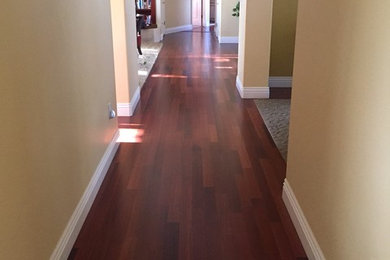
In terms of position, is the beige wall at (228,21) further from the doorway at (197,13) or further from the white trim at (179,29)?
the doorway at (197,13)

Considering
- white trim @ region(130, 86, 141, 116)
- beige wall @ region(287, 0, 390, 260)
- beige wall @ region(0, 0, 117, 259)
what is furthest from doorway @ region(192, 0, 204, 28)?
beige wall @ region(287, 0, 390, 260)

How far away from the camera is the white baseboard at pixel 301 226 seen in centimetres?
215

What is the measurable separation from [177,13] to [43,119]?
1196 centimetres

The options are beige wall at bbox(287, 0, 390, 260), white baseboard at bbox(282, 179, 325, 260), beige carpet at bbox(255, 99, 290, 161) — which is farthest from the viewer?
beige carpet at bbox(255, 99, 290, 161)

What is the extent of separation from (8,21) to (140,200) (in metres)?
1.58

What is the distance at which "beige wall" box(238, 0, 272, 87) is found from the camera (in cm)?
519

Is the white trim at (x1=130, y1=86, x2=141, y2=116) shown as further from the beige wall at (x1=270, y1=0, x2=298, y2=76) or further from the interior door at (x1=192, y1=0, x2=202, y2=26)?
the interior door at (x1=192, y1=0, x2=202, y2=26)

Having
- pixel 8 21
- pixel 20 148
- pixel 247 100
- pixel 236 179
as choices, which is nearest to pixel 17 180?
pixel 20 148

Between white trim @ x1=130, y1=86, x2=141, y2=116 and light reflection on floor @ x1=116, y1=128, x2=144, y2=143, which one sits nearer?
light reflection on floor @ x1=116, y1=128, x2=144, y2=143

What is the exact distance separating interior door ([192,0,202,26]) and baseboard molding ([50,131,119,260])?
1306 centimetres

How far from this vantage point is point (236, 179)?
3.19 metres

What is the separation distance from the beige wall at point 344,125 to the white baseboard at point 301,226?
5 centimetres

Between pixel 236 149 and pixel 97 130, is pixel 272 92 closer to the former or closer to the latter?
pixel 236 149

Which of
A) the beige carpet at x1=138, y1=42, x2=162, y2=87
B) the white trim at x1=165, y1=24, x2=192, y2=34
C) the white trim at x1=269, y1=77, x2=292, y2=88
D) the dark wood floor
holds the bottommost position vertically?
the dark wood floor
